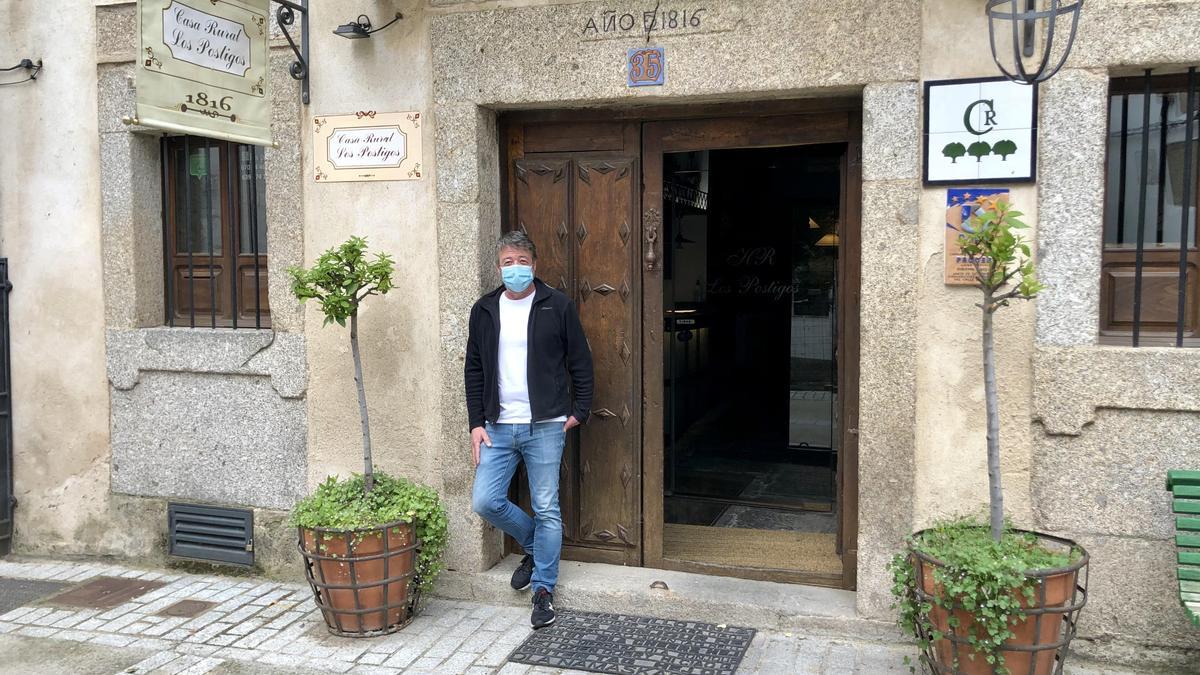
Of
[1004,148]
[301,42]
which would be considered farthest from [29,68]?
[1004,148]

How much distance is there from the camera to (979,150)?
4465 millimetres

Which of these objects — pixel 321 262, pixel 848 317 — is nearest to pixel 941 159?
pixel 848 317

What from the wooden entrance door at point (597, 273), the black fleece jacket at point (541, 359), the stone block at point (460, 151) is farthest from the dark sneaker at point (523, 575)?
the stone block at point (460, 151)

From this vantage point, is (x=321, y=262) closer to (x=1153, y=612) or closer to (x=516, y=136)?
(x=516, y=136)

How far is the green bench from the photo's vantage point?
404 centimetres

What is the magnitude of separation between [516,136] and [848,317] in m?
2.10

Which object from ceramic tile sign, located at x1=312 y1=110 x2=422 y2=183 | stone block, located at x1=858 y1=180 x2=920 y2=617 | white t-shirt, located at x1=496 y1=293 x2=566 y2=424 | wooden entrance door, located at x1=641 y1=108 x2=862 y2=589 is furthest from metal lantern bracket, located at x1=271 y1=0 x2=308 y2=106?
stone block, located at x1=858 y1=180 x2=920 y2=617

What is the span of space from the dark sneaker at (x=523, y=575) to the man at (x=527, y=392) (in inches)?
7.6

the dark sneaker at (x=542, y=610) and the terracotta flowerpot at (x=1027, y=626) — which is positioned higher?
the terracotta flowerpot at (x=1027, y=626)

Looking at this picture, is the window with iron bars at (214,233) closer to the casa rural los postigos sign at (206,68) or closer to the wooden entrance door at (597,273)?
the casa rural los postigos sign at (206,68)

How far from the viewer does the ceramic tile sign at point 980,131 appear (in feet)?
14.4

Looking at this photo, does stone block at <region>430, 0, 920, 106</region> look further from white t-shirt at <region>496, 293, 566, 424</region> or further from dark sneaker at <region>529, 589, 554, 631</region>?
dark sneaker at <region>529, 589, 554, 631</region>

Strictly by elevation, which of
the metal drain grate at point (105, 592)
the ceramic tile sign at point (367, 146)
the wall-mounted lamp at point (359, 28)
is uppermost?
the wall-mounted lamp at point (359, 28)

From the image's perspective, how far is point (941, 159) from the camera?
14.9ft
